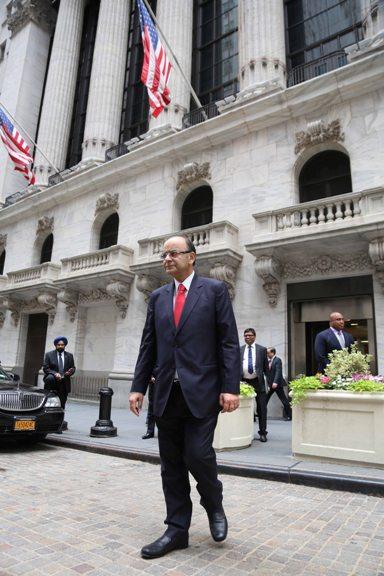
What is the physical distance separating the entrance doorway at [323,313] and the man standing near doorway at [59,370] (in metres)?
6.58

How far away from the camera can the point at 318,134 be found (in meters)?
13.5

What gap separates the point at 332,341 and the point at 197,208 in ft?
35.0

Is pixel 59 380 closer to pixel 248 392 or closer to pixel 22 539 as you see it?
pixel 248 392

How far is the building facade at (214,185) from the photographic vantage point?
1240 cm

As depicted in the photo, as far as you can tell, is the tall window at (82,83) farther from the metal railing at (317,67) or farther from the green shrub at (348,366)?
the green shrub at (348,366)

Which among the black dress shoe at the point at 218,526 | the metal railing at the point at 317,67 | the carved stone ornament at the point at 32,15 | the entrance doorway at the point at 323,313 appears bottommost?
the black dress shoe at the point at 218,526

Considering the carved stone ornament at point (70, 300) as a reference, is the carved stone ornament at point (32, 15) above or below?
above

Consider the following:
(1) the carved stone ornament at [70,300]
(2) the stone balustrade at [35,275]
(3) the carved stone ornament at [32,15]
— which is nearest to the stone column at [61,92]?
(3) the carved stone ornament at [32,15]

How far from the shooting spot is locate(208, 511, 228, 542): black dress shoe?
3080mm

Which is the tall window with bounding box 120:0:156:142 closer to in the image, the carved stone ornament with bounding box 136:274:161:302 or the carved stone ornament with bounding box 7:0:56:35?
the carved stone ornament with bounding box 7:0:56:35

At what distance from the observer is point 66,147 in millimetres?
25375

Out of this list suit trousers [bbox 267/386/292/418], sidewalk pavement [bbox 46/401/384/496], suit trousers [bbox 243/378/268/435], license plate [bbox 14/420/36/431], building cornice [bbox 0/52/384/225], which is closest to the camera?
sidewalk pavement [bbox 46/401/384/496]

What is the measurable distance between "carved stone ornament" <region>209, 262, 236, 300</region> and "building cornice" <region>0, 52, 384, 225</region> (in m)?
5.33

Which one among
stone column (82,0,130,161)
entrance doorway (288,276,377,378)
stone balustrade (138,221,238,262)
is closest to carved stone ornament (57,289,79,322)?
stone balustrade (138,221,238,262)
